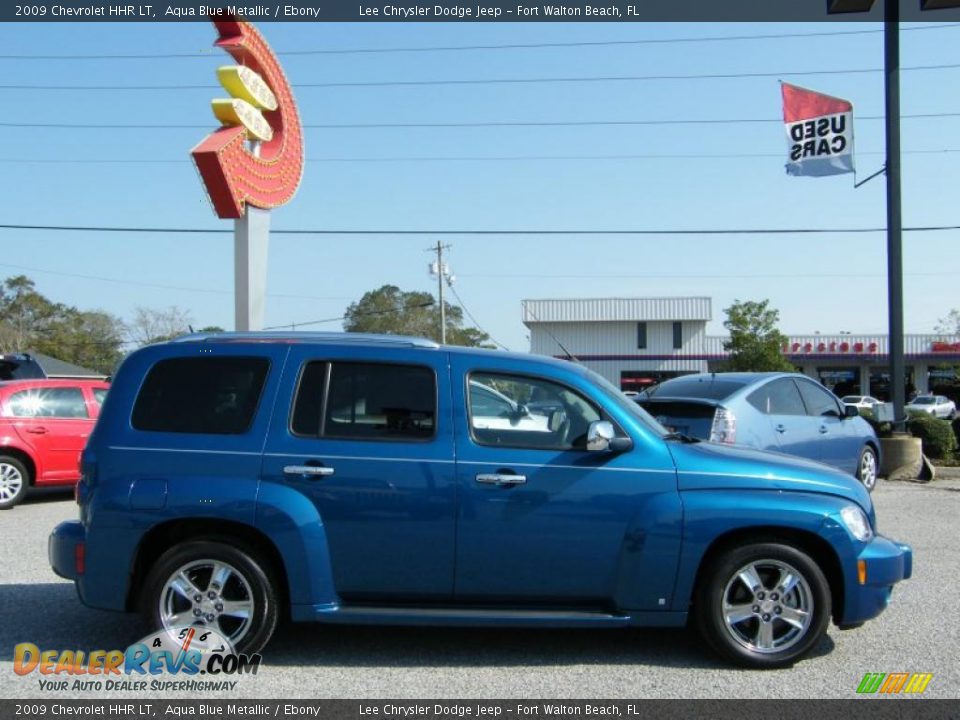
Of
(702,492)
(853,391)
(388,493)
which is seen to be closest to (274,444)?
(388,493)

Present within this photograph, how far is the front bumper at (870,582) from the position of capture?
15.9 feet

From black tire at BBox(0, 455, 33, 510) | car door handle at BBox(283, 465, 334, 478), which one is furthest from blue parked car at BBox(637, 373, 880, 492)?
black tire at BBox(0, 455, 33, 510)

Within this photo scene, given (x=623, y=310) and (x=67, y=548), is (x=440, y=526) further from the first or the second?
(x=623, y=310)

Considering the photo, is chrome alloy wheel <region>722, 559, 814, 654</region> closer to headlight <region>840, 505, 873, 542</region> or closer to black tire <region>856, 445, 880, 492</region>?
headlight <region>840, 505, 873, 542</region>

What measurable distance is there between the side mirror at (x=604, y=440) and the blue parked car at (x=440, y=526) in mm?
15

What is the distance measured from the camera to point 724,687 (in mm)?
4570

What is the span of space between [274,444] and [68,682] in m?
1.68

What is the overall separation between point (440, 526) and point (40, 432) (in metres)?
8.47

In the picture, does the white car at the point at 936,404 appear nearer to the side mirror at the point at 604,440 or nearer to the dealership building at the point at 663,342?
the dealership building at the point at 663,342

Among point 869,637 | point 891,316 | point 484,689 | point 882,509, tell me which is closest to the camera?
point 484,689

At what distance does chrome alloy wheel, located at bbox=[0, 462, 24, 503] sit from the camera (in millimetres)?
10773

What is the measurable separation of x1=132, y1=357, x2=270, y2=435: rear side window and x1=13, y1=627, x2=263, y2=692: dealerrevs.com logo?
1.16 meters

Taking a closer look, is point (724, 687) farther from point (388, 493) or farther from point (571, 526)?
point (388, 493)

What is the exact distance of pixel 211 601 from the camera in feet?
15.8
